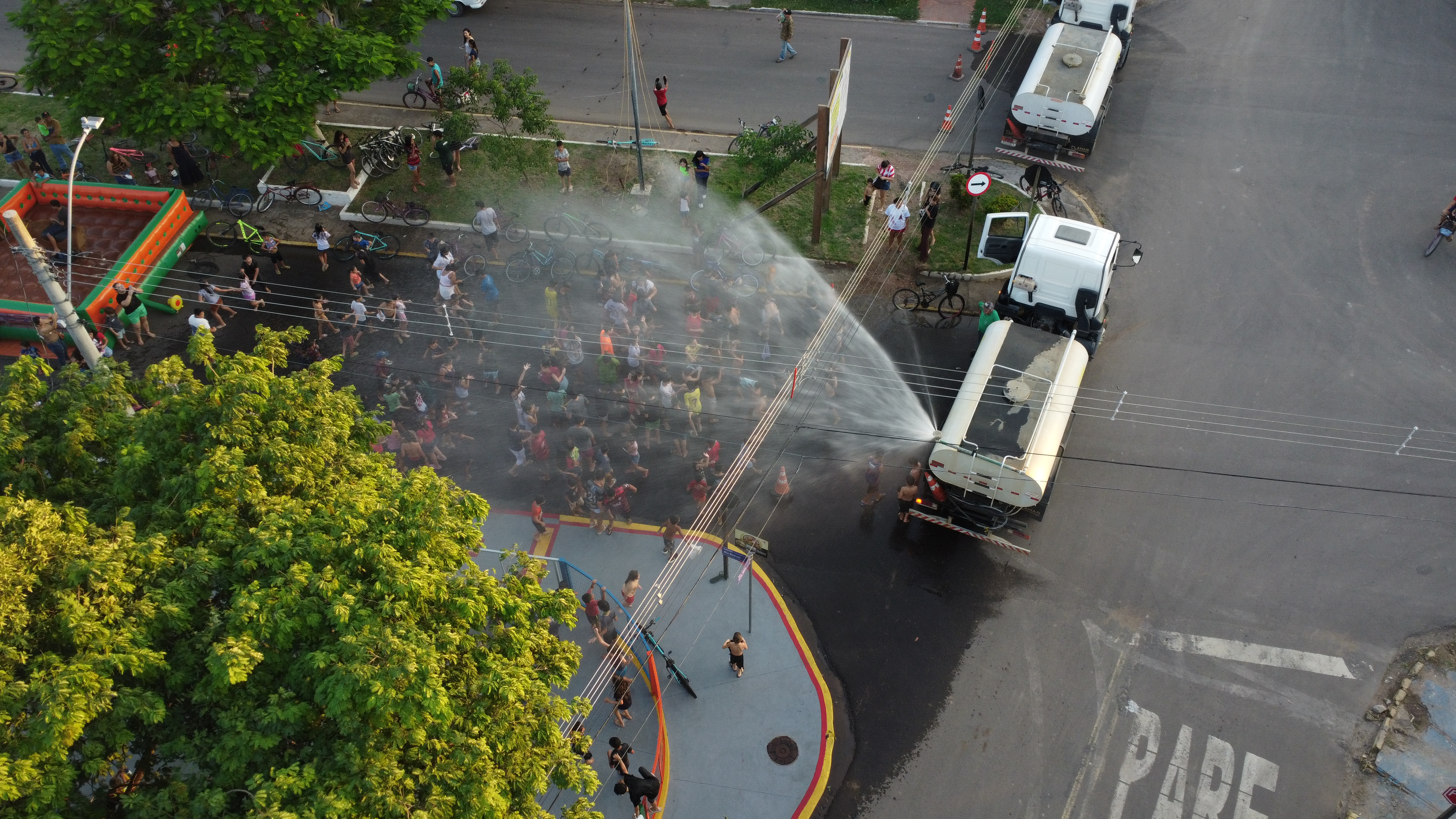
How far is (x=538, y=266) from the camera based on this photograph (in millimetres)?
24062

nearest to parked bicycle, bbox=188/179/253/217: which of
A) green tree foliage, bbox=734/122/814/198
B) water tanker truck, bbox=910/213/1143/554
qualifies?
green tree foliage, bbox=734/122/814/198

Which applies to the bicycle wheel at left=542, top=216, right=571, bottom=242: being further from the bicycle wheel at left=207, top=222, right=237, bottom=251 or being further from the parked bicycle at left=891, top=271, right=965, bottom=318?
the parked bicycle at left=891, top=271, right=965, bottom=318

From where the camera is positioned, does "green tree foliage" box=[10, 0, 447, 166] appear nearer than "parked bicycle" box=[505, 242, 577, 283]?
Yes

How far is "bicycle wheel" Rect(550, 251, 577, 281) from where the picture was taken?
78.8ft

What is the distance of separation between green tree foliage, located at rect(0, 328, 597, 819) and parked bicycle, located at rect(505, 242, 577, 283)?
12.3 m

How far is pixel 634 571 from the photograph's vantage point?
16938 millimetres

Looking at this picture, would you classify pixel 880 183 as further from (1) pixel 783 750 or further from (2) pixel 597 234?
(1) pixel 783 750

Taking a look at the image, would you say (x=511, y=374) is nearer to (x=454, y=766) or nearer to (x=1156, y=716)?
(x=454, y=766)

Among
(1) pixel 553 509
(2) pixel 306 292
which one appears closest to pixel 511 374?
(1) pixel 553 509

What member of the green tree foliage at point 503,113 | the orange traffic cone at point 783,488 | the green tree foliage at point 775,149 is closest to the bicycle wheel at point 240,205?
the green tree foliage at point 503,113

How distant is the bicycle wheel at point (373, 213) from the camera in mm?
25828

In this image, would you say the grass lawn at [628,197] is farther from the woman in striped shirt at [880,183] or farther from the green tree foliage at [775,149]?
the green tree foliage at [775,149]

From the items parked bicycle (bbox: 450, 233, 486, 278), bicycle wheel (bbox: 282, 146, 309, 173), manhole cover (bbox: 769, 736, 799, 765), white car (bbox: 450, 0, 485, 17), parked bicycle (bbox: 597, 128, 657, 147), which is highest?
white car (bbox: 450, 0, 485, 17)

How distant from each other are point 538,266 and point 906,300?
29.5 ft
